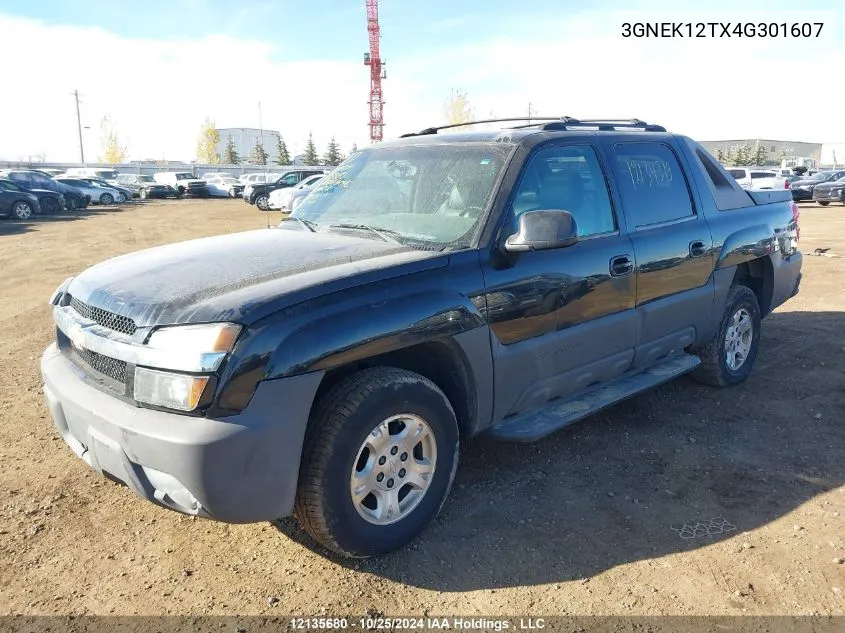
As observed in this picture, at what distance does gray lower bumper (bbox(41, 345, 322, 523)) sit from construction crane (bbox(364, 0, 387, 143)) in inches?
3489

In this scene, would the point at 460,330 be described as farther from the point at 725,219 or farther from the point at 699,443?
the point at 725,219

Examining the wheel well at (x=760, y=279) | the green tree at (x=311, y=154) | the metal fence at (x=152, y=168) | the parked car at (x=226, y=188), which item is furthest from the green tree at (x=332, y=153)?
the wheel well at (x=760, y=279)

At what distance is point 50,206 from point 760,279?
27189 millimetres

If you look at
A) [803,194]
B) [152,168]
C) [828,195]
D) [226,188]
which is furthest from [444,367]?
[152,168]

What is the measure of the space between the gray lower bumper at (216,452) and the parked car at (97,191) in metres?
33.2

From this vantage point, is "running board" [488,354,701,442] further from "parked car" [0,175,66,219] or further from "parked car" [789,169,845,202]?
"parked car" [789,169,845,202]

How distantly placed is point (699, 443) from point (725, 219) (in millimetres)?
1688

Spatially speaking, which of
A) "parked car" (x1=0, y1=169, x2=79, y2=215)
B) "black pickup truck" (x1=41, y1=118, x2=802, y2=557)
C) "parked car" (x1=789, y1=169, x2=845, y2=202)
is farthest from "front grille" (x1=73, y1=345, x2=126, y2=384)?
"parked car" (x1=789, y1=169, x2=845, y2=202)

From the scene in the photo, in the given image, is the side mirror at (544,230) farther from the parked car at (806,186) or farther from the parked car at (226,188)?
the parked car at (226,188)

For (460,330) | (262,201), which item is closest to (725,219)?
(460,330)

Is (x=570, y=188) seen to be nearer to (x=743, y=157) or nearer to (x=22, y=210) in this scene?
(x=22, y=210)

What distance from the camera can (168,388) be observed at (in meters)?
2.45

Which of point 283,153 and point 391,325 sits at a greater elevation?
point 283,153

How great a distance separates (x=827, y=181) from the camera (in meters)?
27.0
